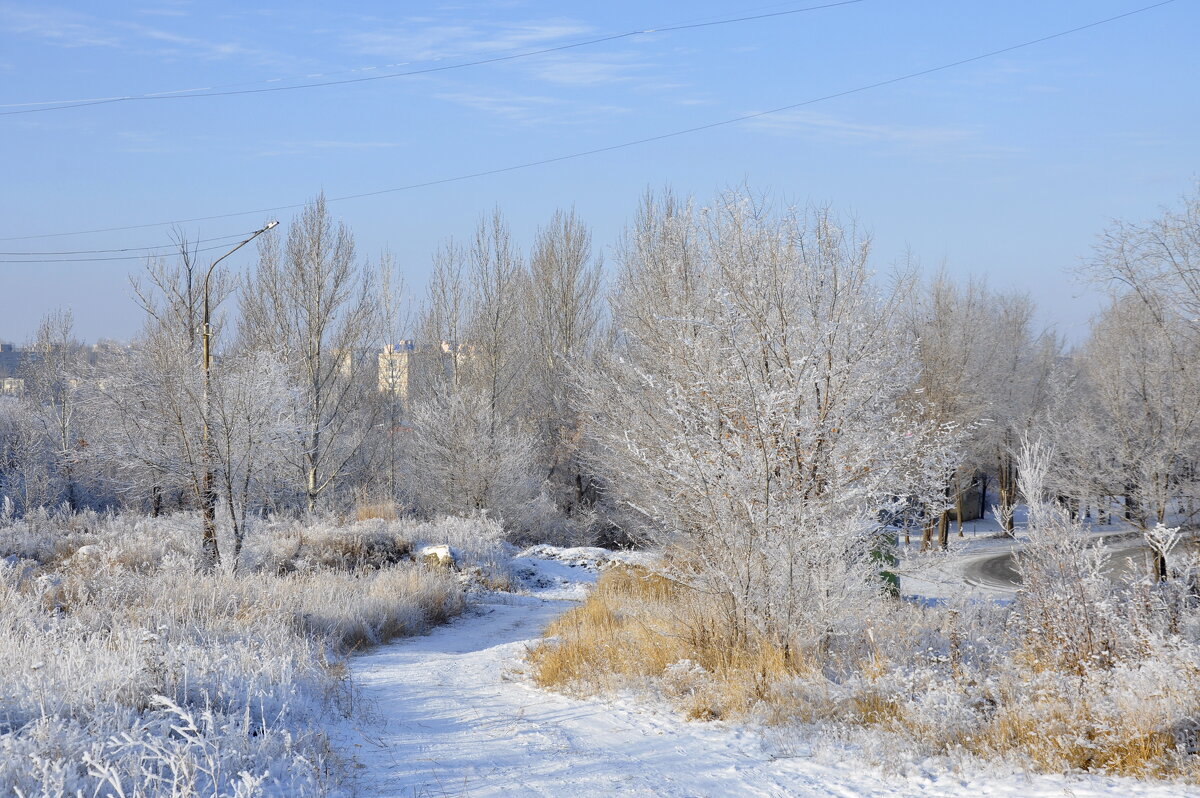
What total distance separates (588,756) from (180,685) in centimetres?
250

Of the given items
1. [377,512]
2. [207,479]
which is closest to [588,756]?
[207,479]

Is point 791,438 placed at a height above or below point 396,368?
below

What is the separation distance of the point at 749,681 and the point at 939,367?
26.1 metres

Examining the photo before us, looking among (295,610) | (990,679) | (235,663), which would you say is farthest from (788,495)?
(295,610)

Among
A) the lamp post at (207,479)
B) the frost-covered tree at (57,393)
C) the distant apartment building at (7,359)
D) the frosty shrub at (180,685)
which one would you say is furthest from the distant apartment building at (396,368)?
the distant apartment building at (7,359)

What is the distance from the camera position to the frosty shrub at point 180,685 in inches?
149

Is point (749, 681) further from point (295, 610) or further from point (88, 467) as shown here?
point (88, 467)

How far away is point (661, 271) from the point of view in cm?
1777

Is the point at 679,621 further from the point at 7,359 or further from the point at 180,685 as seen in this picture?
the point at 7,359

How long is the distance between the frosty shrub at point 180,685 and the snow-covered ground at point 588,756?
412mm

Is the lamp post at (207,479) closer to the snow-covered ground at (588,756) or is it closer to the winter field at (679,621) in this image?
the winter field at (679,621)

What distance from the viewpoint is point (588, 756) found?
5.11m

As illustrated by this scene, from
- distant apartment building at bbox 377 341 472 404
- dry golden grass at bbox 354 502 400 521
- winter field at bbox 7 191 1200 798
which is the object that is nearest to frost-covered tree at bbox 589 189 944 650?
winter field at bbox 7 191 1200 798

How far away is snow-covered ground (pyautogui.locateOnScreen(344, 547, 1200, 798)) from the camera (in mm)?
4414
